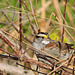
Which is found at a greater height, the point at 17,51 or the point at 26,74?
the point at 17,51

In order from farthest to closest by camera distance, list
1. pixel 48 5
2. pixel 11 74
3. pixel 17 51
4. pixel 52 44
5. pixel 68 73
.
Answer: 1. pixel 48 5
2. pixel 52 44
3. pixel 68 73
4. pixel 17 51
5. pixel 11 74

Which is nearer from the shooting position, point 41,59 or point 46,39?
point 41,59

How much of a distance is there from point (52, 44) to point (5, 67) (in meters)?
1.02

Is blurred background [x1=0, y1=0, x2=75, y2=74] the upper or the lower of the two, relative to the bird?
upper

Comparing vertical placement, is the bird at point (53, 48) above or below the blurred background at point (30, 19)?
below

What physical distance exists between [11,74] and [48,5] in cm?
367

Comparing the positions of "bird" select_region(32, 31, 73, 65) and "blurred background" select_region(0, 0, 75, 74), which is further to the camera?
"bird" select_region(32, 31, 73, 65)

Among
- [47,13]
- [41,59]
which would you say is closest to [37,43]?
[41,59]

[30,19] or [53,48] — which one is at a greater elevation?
[30,19]

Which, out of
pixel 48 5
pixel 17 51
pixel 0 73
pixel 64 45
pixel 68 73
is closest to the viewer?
pixel 0 73

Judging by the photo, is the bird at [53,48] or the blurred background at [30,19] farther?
the bird at [53,48]

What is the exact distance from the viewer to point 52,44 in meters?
2.27

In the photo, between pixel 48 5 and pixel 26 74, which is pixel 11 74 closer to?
pixel 26 74

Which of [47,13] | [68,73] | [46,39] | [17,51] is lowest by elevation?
[68,73]
